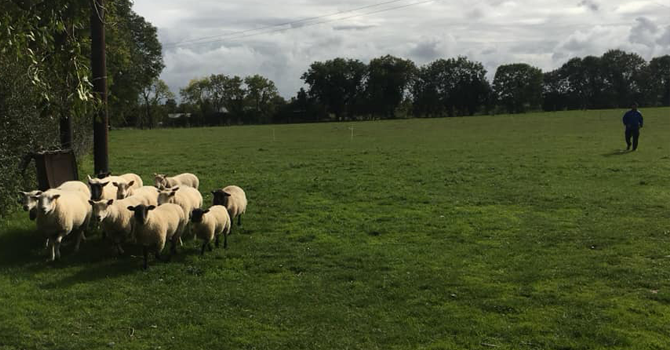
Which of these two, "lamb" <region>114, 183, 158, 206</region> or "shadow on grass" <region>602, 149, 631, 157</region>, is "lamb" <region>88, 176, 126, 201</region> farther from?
"shadow on grass" <region>602, 149, 631, 157</region>

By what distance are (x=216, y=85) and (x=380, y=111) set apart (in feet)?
133

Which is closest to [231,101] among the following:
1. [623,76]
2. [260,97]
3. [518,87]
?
[260,97]

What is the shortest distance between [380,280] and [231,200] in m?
4.48

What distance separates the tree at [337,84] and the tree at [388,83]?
2.87m

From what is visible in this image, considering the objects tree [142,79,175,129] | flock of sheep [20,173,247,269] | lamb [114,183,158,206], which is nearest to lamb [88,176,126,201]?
flock of sheep [20,173,247,269]

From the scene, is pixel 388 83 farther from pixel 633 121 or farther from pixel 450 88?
pixel 633 121

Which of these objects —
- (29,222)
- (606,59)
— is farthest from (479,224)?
(606,59)

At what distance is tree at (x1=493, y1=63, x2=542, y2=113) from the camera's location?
383 ft

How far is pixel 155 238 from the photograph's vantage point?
901 centimetres

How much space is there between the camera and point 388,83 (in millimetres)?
123250

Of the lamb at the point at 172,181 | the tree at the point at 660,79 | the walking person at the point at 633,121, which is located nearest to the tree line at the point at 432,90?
the tree at the point at 660,79

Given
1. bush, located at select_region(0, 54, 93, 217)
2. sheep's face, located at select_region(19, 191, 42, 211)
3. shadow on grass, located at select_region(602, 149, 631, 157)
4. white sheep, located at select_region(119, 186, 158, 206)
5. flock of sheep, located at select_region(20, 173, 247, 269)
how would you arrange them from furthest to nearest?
shadow on grass, located at select_region(602, 149, 631, 157)
bush, located at select_region(0, 54, 93, 217)
white sheep, located at select_region(119, 186, 158, 206)
sheep's face, located at select_region(19, 191, 42, 211)
flock of sheep, located at select_region(20, 173, 247, 269)

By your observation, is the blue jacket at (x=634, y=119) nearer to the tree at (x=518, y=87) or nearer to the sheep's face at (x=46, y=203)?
the sheep's face at (x=46, y=203)

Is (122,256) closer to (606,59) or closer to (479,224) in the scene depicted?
(479,224)
